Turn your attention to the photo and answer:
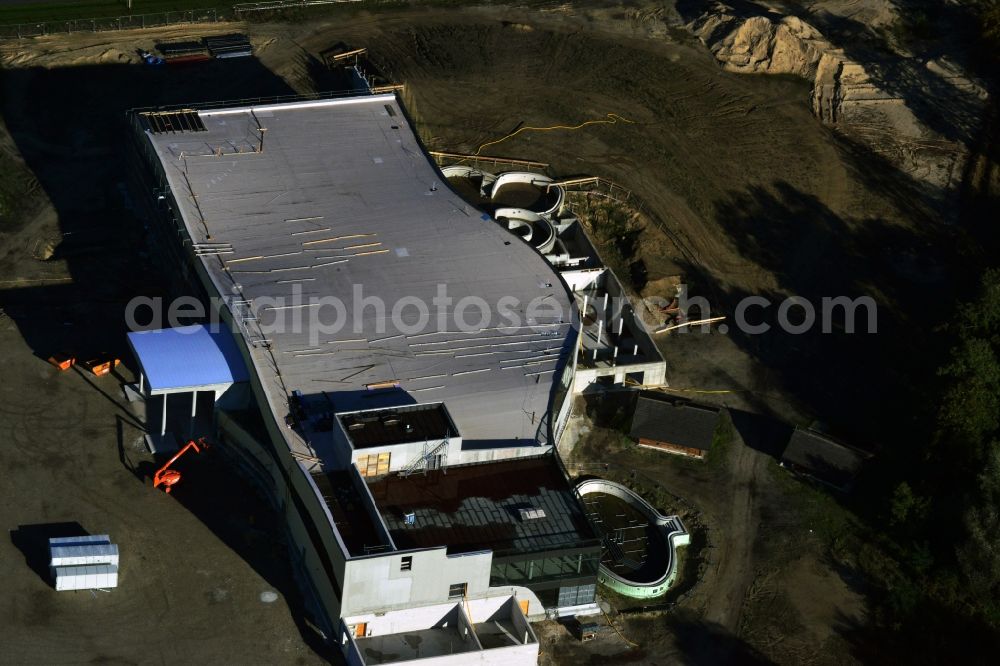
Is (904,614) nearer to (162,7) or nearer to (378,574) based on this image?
(378,574)

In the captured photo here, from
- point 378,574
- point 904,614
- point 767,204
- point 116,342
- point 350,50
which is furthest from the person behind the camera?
point 350,50

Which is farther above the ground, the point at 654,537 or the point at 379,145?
the point at 379,145

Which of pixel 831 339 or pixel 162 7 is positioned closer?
pixel 831 339

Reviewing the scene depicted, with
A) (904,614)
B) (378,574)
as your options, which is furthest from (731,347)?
(378,574)

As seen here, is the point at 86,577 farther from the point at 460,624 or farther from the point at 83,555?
the point at 460,624

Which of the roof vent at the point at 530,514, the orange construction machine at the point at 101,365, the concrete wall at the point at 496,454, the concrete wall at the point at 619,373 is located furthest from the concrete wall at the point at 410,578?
the orange construction machine at the point at 101,365

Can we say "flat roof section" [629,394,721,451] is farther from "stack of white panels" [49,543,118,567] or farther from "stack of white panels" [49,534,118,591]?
"stack of white panels" [49,534,118,591]
